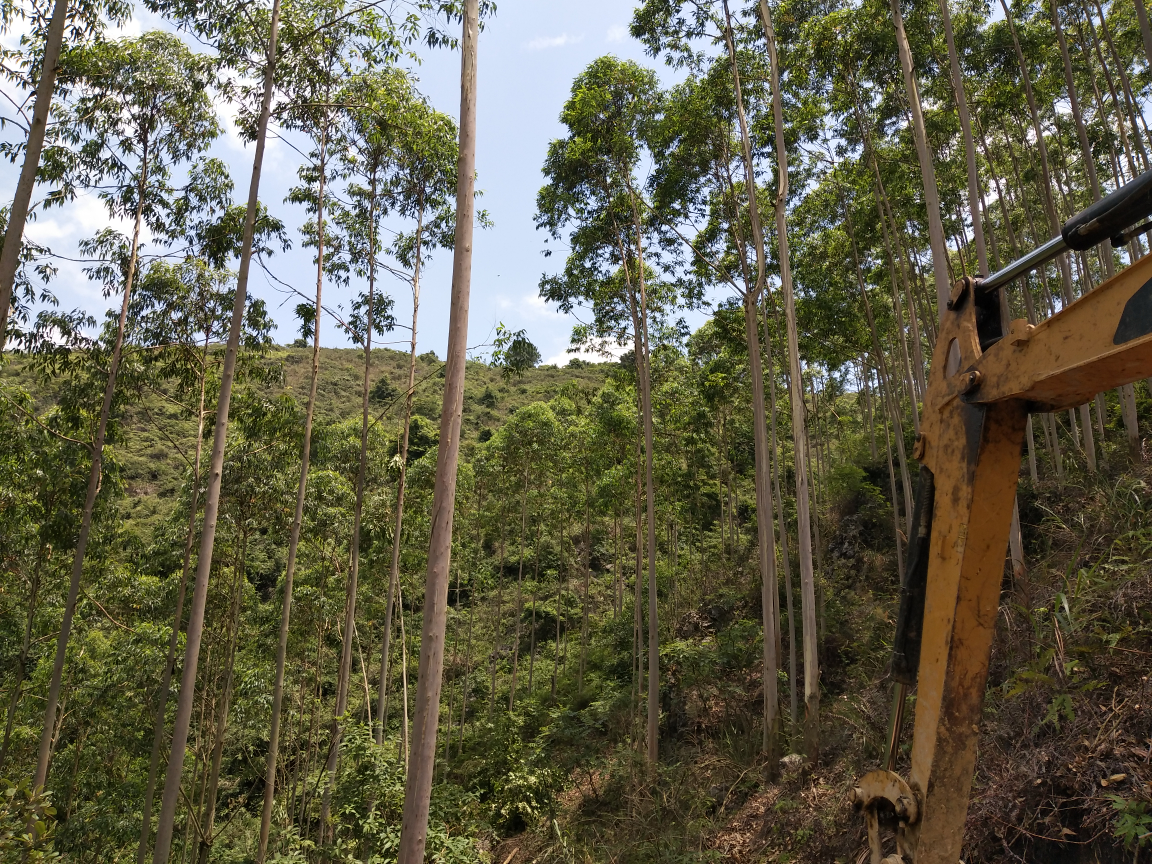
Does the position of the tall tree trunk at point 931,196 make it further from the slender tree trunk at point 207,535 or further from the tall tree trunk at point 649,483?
the slender tree trunk at point 207,535

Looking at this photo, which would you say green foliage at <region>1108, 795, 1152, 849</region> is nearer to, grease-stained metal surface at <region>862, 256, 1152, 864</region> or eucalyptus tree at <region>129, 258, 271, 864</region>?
grease-stained metal surface at <region>862, 256, 1152, 864</region>

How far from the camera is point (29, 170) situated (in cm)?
475

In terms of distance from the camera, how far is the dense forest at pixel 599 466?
524 cm

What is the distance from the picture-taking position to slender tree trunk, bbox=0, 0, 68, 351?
4547 millimetres

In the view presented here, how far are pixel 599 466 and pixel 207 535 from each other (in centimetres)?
1222

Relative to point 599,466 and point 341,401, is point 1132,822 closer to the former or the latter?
point 599,466

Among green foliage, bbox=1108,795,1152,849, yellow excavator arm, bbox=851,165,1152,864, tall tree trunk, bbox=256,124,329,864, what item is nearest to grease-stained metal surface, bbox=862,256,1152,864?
yellow excavator arm, bbox=851,165,1152,864

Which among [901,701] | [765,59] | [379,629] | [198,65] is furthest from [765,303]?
[379,629]

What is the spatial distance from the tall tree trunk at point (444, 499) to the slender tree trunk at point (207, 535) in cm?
406

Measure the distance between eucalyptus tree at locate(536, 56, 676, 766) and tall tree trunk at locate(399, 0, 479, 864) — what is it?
6.97m

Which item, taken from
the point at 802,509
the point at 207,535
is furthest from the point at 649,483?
the point at 207,535

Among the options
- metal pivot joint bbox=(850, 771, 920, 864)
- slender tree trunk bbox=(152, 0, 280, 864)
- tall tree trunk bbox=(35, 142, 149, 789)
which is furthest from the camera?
tall tree trunk bbox=(35, 142, 149, 789)

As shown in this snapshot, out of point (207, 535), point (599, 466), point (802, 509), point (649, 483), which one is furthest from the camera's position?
point (599, 466)

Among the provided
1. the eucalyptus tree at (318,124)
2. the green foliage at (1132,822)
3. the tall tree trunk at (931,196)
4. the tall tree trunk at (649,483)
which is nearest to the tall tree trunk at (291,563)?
the eucalyptus tree at (318,124)
